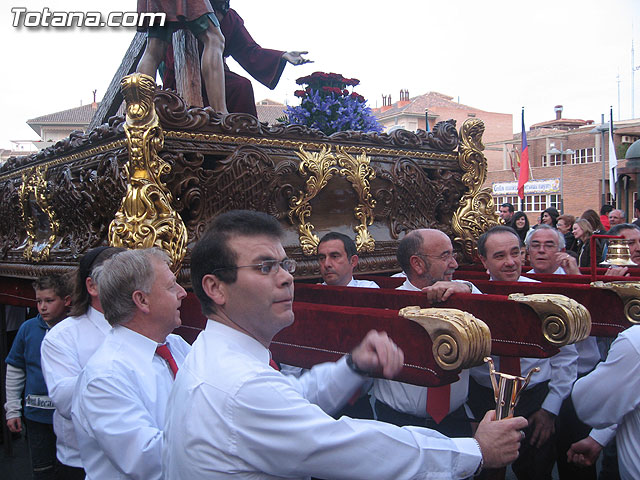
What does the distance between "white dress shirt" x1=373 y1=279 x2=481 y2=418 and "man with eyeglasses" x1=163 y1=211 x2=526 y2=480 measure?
3.50 feet

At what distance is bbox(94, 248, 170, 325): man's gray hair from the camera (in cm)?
219

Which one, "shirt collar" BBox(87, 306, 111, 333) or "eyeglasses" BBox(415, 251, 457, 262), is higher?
"eyeglasses" BBox(415, 251, 457, 262)

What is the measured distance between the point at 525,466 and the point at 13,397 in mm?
3000

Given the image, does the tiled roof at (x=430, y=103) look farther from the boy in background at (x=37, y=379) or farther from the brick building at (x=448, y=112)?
the boy in background at (x=37, y=379)

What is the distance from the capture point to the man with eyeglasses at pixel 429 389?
7.99 feet

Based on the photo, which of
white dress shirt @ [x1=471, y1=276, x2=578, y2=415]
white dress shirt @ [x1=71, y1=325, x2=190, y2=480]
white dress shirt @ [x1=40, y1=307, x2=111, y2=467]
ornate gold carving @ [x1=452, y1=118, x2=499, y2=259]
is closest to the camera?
white dress shirt @ [x1=71, y1=325, x2=190, y2=480]

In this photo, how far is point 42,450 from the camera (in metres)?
3.36

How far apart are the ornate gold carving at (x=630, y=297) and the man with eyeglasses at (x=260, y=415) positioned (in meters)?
1.17

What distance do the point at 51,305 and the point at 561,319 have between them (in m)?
2.77

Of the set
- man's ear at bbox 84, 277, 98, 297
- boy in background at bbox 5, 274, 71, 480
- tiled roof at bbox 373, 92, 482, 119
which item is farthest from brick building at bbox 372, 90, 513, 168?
man's ear at bbox 84, 277, 98, 297

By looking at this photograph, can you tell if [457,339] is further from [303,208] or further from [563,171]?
[563,171]

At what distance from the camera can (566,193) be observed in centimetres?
3294

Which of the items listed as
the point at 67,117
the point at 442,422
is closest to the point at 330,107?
the point at 442,422

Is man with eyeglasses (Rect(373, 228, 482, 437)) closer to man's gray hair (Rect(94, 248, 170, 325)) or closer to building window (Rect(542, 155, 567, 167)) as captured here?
man's gray hair (Rect(94, 248, 170, 325))
